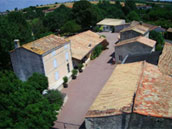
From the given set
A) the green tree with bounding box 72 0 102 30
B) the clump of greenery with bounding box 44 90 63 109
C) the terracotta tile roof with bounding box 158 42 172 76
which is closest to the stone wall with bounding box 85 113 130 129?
the clump of greenery with bounding box 44 90 63 109

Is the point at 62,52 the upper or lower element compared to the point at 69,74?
upper

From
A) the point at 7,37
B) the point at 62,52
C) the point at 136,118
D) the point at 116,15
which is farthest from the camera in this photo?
the point at 116,15

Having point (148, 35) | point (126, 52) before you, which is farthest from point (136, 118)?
point (148, 35)

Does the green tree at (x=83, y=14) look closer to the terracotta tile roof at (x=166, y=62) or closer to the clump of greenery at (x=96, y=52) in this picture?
the clump of greenery at (x=96, y=52)

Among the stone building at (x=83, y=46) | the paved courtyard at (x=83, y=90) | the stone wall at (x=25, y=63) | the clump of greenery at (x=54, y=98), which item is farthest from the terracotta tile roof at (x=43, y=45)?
the paved courtyard at (x=83, y=90)

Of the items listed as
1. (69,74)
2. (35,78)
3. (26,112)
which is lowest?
(69,74)

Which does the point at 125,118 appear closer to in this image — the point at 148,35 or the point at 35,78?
the point at 35,78

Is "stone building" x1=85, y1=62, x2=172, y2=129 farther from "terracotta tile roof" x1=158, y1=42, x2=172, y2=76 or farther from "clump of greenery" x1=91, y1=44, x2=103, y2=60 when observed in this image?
"clump of greenery" x1=91, y1=44, x2=103, y2=60
